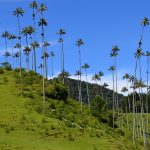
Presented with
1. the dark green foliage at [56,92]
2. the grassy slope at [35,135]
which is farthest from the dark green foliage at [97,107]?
the grassy slope at [35,135]

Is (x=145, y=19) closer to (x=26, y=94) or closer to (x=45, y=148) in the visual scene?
(x=26, y=94)

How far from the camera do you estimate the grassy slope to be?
69.0 m

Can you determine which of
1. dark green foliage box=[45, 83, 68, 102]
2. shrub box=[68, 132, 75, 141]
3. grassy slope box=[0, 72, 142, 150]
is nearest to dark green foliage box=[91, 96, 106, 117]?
dark green foliage box=[45, 83, 68, 102]

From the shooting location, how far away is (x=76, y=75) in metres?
174

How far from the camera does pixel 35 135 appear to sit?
7550cm

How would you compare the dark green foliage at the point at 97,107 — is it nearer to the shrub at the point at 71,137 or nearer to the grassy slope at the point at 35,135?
the grassy slope at the point at 35,135

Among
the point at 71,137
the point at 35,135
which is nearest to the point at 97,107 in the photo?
the point at 71,137

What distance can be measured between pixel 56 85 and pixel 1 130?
37.5 metres

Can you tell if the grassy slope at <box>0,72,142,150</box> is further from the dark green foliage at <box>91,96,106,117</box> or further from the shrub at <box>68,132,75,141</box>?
the dark green foliage at <box>91,96,106,117</box>

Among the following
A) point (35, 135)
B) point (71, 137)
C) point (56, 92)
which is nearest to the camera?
point (35, 135)

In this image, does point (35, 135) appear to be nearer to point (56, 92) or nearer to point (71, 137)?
point (71, 137)

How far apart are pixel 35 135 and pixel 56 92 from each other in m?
36.4

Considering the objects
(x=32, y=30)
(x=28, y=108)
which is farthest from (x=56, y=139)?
(x=32, y=30)

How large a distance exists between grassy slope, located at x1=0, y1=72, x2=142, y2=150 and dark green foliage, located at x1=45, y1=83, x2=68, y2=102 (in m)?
15.0
